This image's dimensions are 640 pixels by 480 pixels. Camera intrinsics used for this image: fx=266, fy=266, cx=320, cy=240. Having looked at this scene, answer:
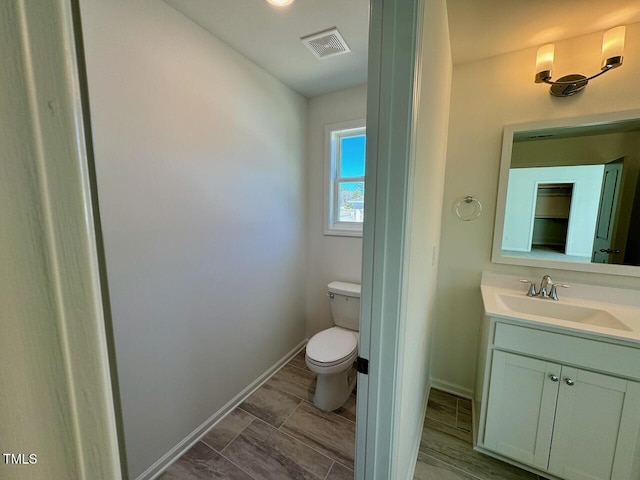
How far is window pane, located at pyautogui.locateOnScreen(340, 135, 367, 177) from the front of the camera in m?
2.44

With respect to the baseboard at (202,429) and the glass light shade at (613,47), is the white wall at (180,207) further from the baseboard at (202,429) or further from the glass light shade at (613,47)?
the glass light shade at (613,47)

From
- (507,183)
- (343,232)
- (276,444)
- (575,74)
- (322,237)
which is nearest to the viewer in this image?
(575,74)

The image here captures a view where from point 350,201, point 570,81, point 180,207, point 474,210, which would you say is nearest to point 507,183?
point 474,210

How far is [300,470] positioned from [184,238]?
1443 millimetres

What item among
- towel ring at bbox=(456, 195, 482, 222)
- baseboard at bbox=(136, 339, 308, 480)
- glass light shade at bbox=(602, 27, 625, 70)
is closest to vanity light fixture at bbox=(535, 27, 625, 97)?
glass light shade at bbox=(602, 27, 625, 70)

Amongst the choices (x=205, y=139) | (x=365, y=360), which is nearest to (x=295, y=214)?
(x=205, y=139)

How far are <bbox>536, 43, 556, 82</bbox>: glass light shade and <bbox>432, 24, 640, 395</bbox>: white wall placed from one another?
105 mm

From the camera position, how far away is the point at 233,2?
4.36 feet

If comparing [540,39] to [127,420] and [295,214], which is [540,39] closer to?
[295,214]

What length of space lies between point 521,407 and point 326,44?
2344 mm

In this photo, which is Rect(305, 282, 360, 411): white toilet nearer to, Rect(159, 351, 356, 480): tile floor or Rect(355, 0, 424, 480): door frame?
Rect(159, 351, 356, 480): tile floor

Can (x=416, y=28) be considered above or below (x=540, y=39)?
below

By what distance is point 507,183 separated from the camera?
175cm

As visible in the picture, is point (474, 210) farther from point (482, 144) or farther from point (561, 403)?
point (561, 403)
